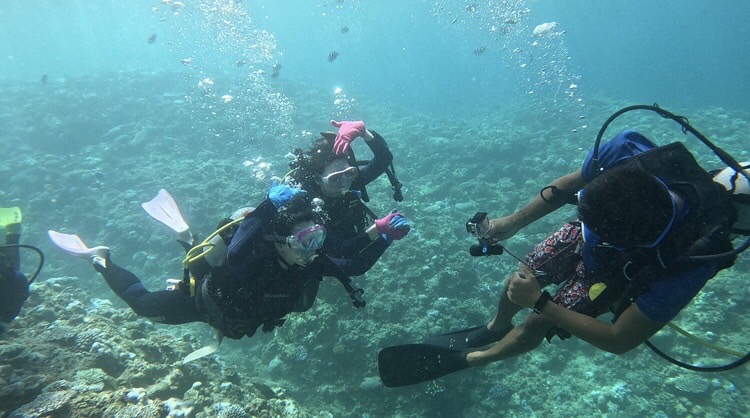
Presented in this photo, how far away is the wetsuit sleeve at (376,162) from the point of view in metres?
5.71

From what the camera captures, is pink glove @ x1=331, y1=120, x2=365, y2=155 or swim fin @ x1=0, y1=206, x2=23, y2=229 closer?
pink glove @ x1=331, y1=120, x2=365, y2=155

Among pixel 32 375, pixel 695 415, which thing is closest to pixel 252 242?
pixel 32 375

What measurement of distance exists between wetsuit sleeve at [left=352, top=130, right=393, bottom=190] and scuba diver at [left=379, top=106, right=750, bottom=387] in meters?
2.57

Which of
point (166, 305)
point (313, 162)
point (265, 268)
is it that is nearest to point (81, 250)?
point (166, 305)

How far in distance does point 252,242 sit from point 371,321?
15.0 ft

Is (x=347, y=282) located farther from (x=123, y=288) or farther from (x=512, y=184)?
(x=512, y=184)

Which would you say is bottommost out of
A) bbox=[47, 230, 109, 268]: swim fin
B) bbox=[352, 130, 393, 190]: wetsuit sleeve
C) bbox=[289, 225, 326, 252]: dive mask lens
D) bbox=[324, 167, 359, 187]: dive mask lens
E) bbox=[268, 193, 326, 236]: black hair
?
bbox=[47, 230, 109, 268]: swim fin

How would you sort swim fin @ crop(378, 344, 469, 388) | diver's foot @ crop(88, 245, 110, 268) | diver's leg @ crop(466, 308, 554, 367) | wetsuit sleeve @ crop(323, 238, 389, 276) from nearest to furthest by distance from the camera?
diver's leg @ crop(466, 308, 554, 367) < swim fin @ crop(378, 344, 469, 388) < wetsuit sleeve @ crop(323, 238, 389, 276) < diver's foot @ crop(88, 245, 110, 268)

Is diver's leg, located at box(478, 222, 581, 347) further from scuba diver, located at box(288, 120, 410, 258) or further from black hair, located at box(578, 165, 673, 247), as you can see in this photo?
scuba diver, located at box(288, 120, 410, 258)

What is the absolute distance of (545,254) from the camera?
3.71 meters

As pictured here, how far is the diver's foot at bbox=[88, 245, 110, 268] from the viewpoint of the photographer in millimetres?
5680

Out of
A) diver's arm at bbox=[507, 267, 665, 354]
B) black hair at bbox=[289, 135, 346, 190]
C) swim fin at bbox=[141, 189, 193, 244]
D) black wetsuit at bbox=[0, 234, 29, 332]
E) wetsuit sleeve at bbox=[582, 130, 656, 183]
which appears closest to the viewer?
diver's arm at bbox=[507, 267, 665, 354]

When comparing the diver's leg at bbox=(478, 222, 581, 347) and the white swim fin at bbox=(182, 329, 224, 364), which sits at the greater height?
the diver's leg at bbox=(478, 222, 581, 347)

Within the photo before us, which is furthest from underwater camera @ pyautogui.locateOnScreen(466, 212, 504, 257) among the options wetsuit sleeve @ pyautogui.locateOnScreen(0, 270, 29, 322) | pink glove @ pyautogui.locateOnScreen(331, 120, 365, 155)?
wetsuit sleeve @ pyautogui.locateOnScreen(0, 270, 29, 322)
